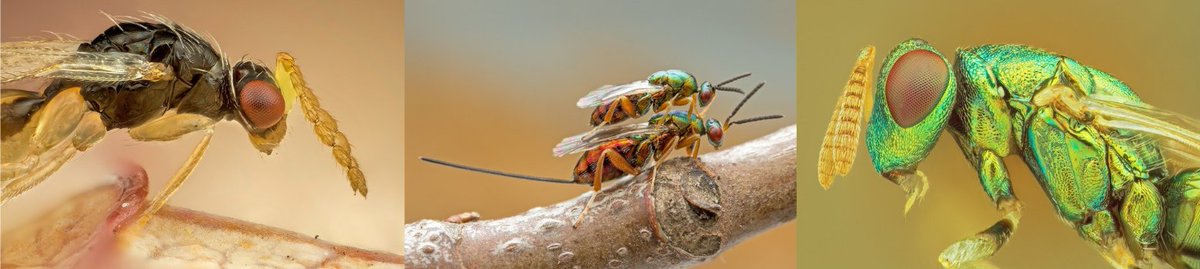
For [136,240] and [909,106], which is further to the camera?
[136,240]

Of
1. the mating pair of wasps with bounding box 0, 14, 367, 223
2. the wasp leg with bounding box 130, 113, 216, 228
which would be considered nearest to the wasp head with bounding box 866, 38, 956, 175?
the mating pair of wasps with bounding box 0, 14, 367, 223

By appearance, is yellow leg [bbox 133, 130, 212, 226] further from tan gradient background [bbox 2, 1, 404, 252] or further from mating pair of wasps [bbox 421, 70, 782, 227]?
mating pair of wasps [bbox 421, 70, 782, 227]

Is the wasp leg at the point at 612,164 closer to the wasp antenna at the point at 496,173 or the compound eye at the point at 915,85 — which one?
the wasp antenna at the point at 496,173

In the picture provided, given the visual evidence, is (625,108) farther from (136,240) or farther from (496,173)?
(136,240)

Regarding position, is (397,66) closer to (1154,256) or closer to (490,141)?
(490,141)

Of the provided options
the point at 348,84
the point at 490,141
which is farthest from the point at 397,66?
the point at 490,141

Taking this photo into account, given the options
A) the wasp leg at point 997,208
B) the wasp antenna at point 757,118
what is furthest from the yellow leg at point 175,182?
the wasp leg at point 997,208

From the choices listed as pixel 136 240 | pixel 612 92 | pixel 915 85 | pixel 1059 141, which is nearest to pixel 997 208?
pixel 1059 141
